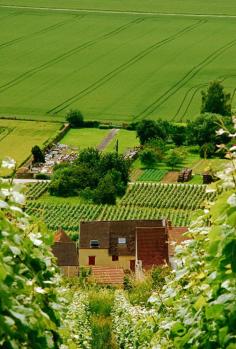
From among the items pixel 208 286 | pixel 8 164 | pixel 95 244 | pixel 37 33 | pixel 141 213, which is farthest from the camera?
pixel 37 33

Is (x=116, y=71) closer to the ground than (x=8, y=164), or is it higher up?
higher up

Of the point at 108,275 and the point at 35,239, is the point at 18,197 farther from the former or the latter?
the point at 108,275

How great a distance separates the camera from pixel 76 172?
307 ft

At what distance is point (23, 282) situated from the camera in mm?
10812

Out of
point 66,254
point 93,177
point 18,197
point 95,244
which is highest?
point 93,177

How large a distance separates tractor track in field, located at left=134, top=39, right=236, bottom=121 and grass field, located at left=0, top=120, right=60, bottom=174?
10853mm

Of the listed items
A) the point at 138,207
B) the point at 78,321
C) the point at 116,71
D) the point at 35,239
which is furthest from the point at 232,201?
the point at 116,71

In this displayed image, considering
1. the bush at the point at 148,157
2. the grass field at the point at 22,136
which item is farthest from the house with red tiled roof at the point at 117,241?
the grass field at the point at 22,136

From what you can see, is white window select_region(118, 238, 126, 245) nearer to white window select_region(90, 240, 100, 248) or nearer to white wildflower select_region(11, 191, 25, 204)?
white window select_region(90, 240, 100, 248)

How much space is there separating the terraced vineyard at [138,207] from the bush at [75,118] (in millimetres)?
17473

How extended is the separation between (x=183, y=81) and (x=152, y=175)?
32728 mm

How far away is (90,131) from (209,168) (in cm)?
9620

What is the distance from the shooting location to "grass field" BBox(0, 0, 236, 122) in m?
118

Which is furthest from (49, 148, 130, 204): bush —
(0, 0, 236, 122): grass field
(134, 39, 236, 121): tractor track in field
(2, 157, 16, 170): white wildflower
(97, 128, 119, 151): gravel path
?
(2, 157, 16, 170): white wildflower
